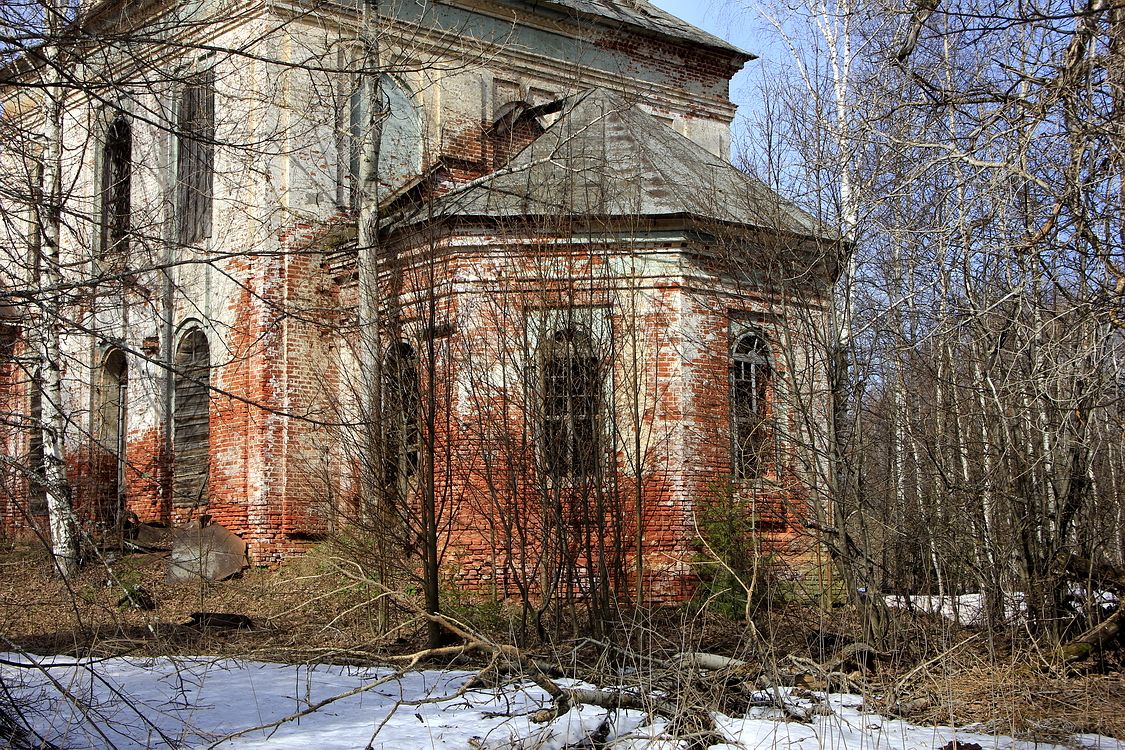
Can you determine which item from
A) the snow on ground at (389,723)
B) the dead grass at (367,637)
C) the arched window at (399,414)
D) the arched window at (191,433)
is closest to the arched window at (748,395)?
the dead grass at (367,637)

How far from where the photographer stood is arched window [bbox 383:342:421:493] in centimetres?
1012

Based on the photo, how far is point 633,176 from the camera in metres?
14.1

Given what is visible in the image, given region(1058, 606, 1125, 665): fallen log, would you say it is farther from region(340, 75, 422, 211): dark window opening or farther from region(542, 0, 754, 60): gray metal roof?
region(542, 0, 754, 60): gray metal roof

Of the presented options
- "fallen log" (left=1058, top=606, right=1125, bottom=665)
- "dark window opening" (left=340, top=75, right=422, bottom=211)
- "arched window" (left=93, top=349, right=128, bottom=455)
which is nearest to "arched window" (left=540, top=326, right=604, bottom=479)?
"fallen log" (left=1058, top=606, right=1125, bottom=665)

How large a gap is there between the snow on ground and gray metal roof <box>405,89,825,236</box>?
5.68 m

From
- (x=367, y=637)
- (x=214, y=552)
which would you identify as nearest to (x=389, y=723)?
(x=367, y=637)

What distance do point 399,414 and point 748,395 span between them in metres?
6.34

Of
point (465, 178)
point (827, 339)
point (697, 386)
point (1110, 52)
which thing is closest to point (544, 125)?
point (465, 178)

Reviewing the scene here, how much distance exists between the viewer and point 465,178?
1750 centimetres

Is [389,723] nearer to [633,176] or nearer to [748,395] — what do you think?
[633,176]

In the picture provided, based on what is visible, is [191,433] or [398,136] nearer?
[191,433]

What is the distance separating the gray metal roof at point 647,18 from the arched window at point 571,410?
10.3 meters

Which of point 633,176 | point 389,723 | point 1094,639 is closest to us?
point 389,723

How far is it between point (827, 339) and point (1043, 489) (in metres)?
2.38
